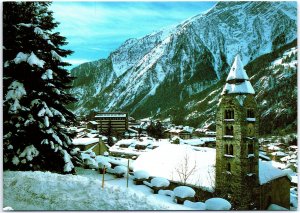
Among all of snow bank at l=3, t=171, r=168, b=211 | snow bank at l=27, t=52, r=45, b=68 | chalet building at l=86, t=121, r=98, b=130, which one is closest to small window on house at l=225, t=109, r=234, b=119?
snow bank at l=3, t=171, r=168, b=211

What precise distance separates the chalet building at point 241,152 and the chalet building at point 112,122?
4881 cm

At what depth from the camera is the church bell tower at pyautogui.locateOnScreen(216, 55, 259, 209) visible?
21.7m

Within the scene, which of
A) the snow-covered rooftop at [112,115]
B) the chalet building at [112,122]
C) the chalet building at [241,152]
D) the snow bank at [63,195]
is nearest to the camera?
the snow bank at [63,195]

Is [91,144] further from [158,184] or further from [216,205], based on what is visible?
[216,205]

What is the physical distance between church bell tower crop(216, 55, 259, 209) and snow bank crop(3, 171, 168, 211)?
13651mm

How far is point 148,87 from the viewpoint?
144m

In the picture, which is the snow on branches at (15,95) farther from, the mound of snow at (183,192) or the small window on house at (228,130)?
the small window on house at (228,130)

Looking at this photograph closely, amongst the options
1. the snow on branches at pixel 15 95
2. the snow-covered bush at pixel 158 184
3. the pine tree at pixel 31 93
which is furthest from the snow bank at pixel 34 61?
the snow-covered bush at pixel 158 184

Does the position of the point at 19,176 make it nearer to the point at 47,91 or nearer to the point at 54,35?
the point at 47,91

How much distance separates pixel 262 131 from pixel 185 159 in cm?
3744

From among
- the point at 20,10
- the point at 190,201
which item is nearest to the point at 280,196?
the point at 190,201

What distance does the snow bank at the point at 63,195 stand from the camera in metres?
8.27

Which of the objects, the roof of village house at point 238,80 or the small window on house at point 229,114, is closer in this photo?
the roof of village house at point 238,80

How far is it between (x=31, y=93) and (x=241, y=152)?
53.0ft
